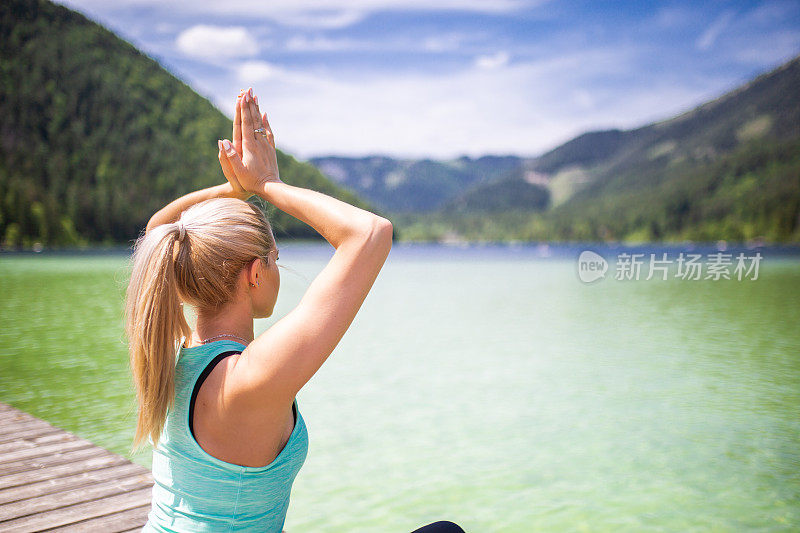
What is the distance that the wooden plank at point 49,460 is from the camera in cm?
435

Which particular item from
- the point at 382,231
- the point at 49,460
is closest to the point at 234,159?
the point at 382,231

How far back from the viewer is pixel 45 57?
142000 mm

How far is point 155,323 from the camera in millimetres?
1737

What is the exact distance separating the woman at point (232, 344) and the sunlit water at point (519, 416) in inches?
36.4

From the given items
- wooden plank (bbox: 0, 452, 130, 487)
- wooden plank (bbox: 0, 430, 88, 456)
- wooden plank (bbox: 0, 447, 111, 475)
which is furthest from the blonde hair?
wooden plank (bbox: 0, 430, 88, 456)

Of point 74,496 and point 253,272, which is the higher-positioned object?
point 253,272

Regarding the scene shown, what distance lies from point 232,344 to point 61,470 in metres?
3.44

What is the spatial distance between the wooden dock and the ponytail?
2144 millimetres

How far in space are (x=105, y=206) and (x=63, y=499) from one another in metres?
112

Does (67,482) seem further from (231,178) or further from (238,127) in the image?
(238,127)

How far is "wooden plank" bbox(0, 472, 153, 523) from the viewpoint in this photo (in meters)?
3.63

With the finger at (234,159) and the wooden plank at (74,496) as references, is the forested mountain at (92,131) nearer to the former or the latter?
the wooden plank at (74,496)

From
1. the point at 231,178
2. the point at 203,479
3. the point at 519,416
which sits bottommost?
the point at 519,416

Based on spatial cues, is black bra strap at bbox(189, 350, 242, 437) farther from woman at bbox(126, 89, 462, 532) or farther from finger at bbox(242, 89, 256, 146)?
finger at bbox(242, 89, 256, 146)
